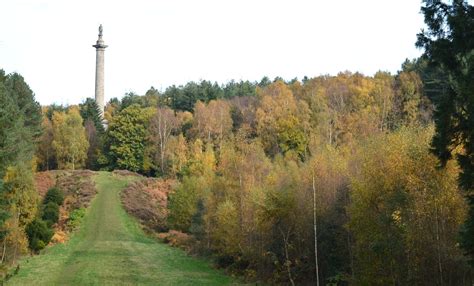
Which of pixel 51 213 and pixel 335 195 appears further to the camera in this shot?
pixel 51 213

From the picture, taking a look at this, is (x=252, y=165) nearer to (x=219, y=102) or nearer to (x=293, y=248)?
(x=293, y=248)

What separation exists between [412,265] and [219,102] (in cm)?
7351

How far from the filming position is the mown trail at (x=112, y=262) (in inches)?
1268

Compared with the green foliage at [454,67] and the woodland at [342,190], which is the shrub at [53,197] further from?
the green foliage at [454,67]

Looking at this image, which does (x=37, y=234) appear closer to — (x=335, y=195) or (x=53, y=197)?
(x=53, y=197)

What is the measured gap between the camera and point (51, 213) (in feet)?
181

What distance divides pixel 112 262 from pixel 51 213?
1905cm

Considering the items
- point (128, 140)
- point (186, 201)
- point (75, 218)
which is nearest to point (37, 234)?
point (75, 218)

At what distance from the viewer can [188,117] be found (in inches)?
3812

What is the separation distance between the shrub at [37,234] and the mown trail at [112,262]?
1.09 m

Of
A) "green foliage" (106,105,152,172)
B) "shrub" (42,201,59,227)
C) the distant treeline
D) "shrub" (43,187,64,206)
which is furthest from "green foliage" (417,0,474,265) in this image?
"green foliage" (106,105,152,172)

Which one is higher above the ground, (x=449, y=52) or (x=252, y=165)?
(x=449, y=52)

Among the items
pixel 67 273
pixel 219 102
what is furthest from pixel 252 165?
pixel 219 102

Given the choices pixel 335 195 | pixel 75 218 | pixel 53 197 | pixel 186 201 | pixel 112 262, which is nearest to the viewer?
pixel 335 195
